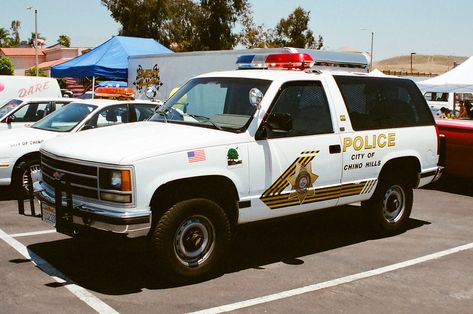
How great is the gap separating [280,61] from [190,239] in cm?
250

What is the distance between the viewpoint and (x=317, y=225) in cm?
802

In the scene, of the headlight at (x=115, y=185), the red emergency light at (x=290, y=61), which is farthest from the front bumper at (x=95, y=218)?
the red emergency light at (x=290, y=61)

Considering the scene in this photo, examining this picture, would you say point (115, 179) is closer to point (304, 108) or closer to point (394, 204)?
point (304, 108)

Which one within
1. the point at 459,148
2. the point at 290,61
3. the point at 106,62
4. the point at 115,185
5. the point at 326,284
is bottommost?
the point at 326,284

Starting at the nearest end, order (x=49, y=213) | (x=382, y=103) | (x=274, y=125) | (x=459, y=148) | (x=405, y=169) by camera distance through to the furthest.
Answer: (x=49, y=213) < (x=274, y=125) < (x=382, y=103) < (x=405, y=169) < (x=459, y=148)

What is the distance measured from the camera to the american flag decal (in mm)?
5168

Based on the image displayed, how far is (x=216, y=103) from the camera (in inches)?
245

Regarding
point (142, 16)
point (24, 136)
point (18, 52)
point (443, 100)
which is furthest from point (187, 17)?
point (18, 52)

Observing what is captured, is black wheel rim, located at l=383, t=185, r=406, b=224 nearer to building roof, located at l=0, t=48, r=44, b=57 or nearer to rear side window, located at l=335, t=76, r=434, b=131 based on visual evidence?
rear side window, located at l=335, t=76, r=434, b=131

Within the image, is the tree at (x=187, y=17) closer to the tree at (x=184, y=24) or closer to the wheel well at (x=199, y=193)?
the tree at (x=184, y=24)

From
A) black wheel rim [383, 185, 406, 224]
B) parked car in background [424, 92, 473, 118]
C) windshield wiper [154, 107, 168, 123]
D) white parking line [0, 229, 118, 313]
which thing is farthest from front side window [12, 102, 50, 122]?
parked car in background [424, 92, 473, 118]

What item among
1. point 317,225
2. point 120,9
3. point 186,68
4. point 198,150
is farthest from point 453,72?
point 120,9

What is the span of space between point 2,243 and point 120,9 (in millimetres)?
41851

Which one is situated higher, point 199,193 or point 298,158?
point 298,158
